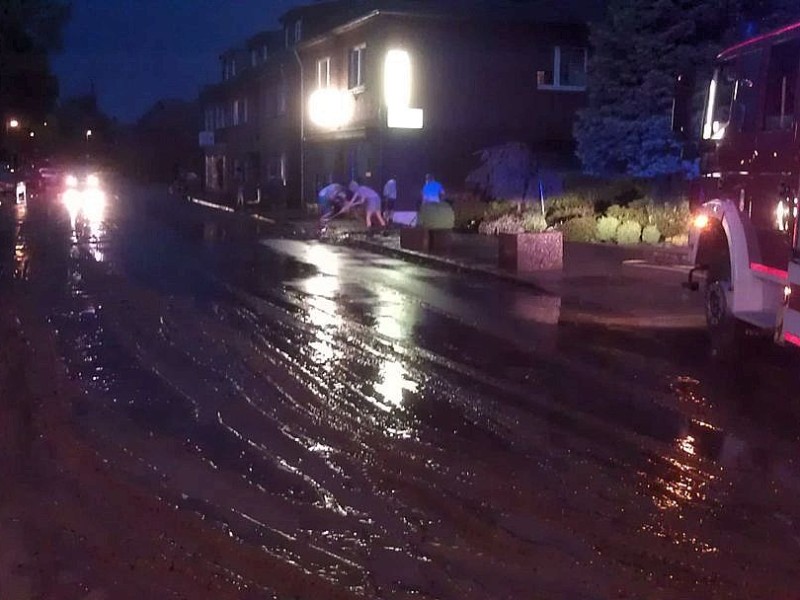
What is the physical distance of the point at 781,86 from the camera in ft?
37.4

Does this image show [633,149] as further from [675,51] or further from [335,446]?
[335,446]

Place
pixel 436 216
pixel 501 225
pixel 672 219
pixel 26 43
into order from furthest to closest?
1. pixel 26 43
2. pixel 501 225
3. pixel 436 216
4. pixel 672 219

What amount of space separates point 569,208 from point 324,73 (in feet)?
56.5

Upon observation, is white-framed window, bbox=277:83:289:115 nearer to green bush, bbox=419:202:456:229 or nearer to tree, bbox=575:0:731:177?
green bush, bbox=419:202:456:229

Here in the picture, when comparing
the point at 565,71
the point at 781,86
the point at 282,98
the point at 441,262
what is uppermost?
the point at 565,71

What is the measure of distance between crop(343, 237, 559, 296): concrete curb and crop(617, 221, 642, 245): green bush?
12.2 ft

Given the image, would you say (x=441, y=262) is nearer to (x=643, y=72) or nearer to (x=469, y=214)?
(x=643, y=72)

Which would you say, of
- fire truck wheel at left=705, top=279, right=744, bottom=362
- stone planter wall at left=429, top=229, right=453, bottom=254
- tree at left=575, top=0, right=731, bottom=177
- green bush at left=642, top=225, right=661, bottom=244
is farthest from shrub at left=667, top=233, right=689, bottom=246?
fire truck wheel at left=705, top=279, right=744, bottom=362

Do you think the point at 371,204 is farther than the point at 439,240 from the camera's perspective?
Yes

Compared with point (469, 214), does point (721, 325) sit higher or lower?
higher

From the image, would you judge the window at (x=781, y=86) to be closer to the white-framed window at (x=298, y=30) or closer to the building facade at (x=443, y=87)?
the building facade at (x=443, y=87)

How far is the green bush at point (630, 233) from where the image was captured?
24.3 m

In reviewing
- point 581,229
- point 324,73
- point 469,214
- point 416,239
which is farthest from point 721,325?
point 324,73

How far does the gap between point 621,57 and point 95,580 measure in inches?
897
